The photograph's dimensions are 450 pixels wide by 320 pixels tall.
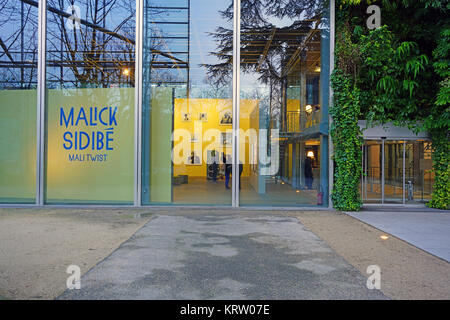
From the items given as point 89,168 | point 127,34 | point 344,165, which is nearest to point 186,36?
point 127,34

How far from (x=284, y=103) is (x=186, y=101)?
10.2ft

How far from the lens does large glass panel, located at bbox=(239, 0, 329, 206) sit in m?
10.3

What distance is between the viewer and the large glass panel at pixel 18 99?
10.4 meters

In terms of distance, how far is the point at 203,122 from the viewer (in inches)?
413

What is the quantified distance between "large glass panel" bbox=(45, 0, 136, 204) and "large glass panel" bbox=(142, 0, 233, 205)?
61cm

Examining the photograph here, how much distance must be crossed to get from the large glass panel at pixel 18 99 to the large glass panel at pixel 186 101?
11.5 feet

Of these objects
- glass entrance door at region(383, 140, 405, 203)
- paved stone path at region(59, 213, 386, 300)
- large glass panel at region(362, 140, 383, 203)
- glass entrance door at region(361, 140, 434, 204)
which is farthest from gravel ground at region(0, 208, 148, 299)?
glass entrance door at region(383, 140, 405, 203)

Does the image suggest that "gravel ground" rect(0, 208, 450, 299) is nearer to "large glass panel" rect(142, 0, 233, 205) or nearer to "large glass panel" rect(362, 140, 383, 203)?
"large glass panel" rect(142, 0, 233, 205)

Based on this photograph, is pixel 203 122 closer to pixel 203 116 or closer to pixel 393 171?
pixel 203 116

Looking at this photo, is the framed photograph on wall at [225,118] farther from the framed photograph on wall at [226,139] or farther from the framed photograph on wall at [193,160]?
the framed photograph on wall at [193,160]

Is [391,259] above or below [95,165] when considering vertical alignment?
below

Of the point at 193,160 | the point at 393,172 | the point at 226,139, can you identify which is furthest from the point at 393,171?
the point at 193,160

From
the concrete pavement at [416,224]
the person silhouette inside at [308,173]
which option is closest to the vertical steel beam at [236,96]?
the person silhouette inside at [308,173]
